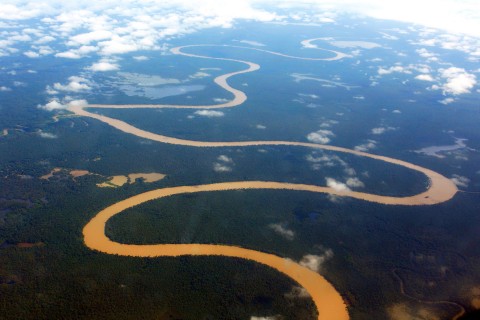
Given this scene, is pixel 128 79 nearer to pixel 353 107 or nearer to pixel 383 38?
pixel 353 107

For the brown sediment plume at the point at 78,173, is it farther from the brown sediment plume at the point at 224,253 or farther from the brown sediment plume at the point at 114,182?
the brown sediment plume at the point at 224,253

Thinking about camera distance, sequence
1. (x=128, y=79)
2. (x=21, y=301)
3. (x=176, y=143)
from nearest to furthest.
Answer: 1. (x=21, y=301)
2. (x=176, y=143)
3. (x=128, y=79)

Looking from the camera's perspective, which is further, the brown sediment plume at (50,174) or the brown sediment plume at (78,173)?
Result: the brown sediment plume at (78,173)

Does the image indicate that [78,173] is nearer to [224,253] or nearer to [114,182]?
[114,182]

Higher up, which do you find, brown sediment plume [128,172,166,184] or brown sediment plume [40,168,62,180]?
brown sediment plume [128,172,166,184]

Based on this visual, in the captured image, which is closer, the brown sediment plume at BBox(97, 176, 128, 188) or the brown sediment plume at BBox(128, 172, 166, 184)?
the brown sediment plume at BBox(97, 176, 128, 188)

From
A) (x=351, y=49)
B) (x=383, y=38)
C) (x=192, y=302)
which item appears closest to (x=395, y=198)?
(x=192, y=302)

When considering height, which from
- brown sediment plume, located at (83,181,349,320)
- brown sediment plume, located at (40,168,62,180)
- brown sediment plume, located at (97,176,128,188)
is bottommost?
brown sediment plume, located at (40,168,62,180)

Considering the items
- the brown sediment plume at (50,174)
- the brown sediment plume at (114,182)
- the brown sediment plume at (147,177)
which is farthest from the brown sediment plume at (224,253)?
the brown sediment plume at (50,174)

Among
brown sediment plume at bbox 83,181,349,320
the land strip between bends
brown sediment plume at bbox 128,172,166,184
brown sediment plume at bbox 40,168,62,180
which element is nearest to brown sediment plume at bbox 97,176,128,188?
brown sediment plume at bbox 128,172,166,184

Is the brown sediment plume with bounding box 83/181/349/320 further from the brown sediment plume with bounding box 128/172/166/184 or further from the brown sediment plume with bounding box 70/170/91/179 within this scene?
the brown sediment plume with bounding box 70/170/91/179

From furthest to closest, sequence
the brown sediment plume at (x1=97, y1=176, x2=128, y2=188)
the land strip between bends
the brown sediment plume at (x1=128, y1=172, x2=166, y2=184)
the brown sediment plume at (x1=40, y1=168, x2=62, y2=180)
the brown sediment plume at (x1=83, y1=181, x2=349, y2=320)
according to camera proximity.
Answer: the brown sediment plume at (x1=128, y1=172, x2=166, y2=184) → the brown sediment plume at (x1=40, y1=168, x2=62, y2=180) → the brown sediment plume at (x1=97, y1=176, x2=128, y2=188) → the land strip between bends → the brown sediment plume at (x1=83, y1=181, x2=349, y2=320)
